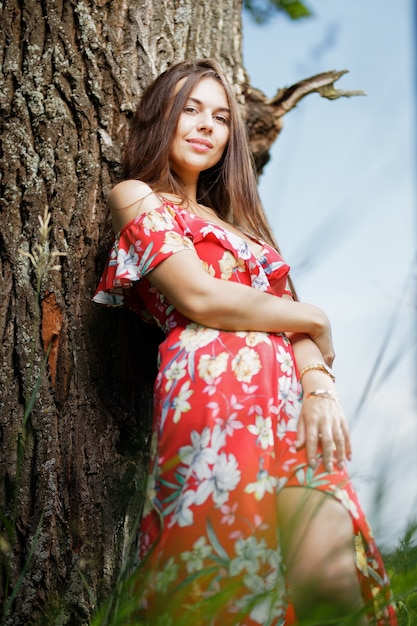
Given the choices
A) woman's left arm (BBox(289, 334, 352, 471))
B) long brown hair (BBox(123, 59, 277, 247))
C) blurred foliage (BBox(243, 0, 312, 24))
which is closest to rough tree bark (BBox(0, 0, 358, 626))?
long brown hair (BBox(123, 59, 277, 247))

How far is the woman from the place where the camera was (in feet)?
4.91

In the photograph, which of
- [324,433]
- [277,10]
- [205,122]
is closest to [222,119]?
[205,122]

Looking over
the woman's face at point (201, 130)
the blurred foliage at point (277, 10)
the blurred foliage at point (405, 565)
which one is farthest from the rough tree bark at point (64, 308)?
the blurred foliage at point (277, 10)

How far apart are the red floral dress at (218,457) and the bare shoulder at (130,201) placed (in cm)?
4

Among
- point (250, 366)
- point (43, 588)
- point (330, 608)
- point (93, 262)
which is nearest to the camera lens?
point (330, 608)

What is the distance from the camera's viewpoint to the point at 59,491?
2.03 metres

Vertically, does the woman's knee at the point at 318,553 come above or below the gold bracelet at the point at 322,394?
below

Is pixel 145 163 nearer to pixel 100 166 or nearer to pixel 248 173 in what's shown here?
pixel 100 166

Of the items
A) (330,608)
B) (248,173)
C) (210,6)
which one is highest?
(210,6)

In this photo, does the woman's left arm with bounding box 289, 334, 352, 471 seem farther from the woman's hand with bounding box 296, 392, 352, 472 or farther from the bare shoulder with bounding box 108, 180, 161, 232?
the bare shoulder with bounding box 108, 180, 161, 232

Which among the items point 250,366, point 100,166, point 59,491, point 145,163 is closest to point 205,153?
point 145,163

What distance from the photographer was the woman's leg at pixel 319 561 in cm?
104

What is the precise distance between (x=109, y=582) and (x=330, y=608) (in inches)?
46.4

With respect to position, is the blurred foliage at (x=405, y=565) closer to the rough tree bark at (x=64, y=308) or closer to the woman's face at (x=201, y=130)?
the rough tree bark at (x=64, y=308)
